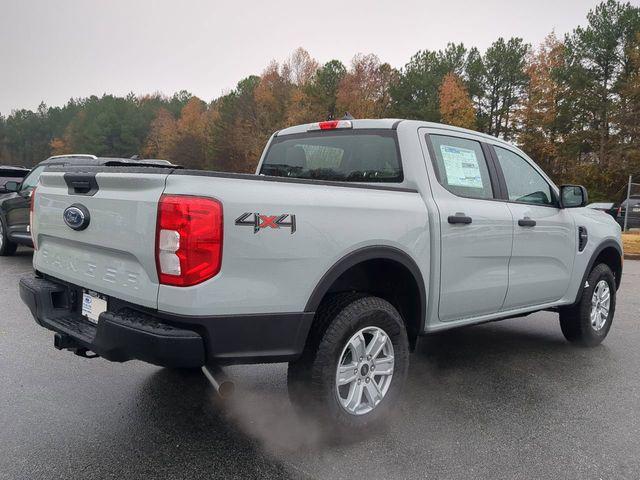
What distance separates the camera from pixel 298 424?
320cm

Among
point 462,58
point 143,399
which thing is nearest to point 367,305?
point 143,399

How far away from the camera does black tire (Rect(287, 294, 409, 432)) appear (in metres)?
2.88

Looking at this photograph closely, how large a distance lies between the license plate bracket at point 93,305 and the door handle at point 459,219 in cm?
210

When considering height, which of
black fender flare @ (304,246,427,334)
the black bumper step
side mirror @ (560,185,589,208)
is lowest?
the black bumper step

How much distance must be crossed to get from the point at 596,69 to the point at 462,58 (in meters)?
13.7

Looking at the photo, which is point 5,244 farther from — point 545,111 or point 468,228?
point 545,111

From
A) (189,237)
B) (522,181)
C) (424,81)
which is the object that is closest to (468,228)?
(522,181)

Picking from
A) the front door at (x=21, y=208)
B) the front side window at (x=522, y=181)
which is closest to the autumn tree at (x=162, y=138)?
the front door at (x=21, y=208)

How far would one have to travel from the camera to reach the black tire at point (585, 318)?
5.06 meters

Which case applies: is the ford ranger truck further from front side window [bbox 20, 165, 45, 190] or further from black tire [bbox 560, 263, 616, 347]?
front side window [bbox 20, 165, 45, 190]

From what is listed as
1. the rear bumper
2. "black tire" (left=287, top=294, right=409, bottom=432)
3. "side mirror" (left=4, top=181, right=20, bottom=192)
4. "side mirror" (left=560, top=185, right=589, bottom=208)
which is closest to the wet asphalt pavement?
Result: "black tire" (left=287, top=294, right=409, bottom=432)

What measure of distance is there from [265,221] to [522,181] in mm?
2694

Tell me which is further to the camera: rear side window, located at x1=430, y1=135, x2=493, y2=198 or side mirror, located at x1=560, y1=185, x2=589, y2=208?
side mirror, located at x1=560, y1=185, x2=589, y2=208

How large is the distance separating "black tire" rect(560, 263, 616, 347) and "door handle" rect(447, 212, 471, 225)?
2.09 meters
